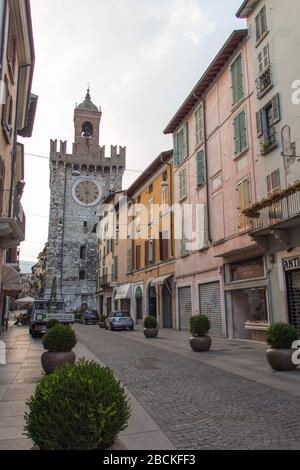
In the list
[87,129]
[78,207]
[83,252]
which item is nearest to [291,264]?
[83,252]

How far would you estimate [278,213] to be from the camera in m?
14.0

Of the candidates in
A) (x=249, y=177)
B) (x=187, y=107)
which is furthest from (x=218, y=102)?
(x=249, y=177)

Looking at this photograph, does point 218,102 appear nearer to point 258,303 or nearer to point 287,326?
point 258,303

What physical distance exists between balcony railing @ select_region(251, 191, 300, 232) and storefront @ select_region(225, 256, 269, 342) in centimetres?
208

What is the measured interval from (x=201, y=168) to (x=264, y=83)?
6658 millimetres

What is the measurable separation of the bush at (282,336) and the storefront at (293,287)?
4646mm

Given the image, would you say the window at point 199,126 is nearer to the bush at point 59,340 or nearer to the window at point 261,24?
the window at point 261,24

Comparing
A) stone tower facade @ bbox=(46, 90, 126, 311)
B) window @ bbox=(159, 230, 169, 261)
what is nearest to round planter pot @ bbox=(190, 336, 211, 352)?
window @ bbox=(159, 230, 169, 261)

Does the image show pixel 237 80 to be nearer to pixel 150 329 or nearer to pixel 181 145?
pixel 181 145

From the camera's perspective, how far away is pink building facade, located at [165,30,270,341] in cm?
1723

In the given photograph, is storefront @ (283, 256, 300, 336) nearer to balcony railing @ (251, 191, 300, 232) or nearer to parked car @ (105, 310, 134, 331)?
balcony railing @ (251, 191, 300, 232)

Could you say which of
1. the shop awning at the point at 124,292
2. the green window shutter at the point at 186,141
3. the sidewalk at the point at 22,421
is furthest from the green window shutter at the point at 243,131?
the shop awning at the point at 124,292

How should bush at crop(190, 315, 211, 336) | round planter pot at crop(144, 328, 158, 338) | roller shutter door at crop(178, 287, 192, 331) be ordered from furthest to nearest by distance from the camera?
roller shutter door at crop(178, 287, 192, 331)
round planter pot at crop(144, 328, 158, 338)
bush at crop(190, 315, 211, 336)
